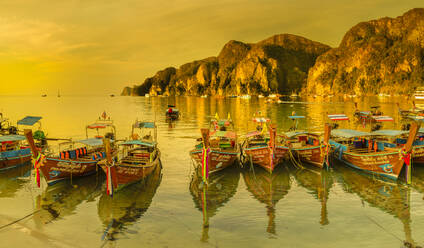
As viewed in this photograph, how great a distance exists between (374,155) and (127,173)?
56.7 ft

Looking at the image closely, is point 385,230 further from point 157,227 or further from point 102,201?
point 102,201

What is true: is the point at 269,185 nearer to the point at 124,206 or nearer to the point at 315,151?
the point at 315,151

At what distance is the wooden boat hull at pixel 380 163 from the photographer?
63.0 feet

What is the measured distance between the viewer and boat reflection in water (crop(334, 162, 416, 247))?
14.3 meters

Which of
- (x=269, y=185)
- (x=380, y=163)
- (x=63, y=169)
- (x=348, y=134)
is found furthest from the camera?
(x=348, y=134)

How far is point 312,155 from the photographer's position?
76.2 feet

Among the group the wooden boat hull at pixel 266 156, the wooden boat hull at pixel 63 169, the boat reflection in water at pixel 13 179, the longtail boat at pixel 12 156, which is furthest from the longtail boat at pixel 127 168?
the longtail boat at pixel 12 156

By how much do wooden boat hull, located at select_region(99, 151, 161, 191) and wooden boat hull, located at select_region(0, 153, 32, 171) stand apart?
1135 cm

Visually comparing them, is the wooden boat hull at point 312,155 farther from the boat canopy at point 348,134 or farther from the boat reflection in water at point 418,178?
the boat reflection in water at point 418,178

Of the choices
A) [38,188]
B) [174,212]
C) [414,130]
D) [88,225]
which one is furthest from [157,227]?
[414,130]

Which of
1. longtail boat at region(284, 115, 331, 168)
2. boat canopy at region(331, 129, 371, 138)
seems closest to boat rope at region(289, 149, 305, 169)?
longtail boat at region(284, 115, 331, 168)

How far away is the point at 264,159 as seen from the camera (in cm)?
2203

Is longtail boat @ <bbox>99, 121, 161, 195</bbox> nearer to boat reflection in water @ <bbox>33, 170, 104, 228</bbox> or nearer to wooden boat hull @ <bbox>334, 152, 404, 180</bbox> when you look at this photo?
boat reflection in water @ <bbox>33, 170, 104, 228</bbox>

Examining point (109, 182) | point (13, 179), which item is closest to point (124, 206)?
point (109, 182)
